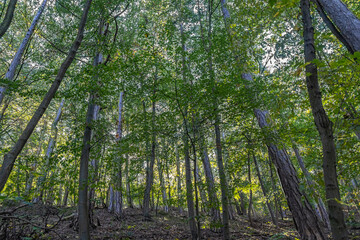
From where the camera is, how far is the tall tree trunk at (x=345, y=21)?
2826mm

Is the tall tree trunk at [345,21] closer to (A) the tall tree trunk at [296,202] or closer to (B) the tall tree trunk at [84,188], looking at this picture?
(A) the tall tree trunk at [296,202]

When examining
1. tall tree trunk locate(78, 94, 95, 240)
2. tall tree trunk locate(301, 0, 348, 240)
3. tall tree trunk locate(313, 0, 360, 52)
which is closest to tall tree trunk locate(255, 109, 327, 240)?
tall tree trunk locate(313, 0, 360, 52)

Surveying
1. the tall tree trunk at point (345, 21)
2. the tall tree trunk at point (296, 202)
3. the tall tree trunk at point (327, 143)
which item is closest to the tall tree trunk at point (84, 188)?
the tall tree trunk at point (296, 202)

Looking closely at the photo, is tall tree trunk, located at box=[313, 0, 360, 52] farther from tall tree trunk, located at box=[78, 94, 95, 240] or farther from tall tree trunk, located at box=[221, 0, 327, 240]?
tall tree trunk, located at box=[78, 94, 95, 240]

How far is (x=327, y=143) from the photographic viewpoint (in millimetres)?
1359

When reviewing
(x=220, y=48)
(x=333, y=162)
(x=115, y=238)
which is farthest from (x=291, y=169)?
(x=115, y=238)

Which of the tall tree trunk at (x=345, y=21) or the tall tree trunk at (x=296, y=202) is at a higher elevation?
the tall tree trunk at (x=345, y=21)

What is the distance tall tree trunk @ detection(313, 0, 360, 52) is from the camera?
283cm

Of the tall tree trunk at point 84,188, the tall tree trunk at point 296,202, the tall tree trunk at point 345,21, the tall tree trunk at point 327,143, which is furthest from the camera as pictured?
the tall tree trunk at point 296,202

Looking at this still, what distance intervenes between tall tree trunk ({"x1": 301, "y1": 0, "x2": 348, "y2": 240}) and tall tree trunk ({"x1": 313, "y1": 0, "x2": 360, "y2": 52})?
1839 mm

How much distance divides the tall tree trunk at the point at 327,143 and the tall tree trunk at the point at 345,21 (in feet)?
6.03

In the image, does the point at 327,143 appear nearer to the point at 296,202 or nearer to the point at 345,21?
the point at 345,21

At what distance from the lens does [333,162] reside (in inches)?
52.7

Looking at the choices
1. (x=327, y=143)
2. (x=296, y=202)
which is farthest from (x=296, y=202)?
(x=327, y=143)
